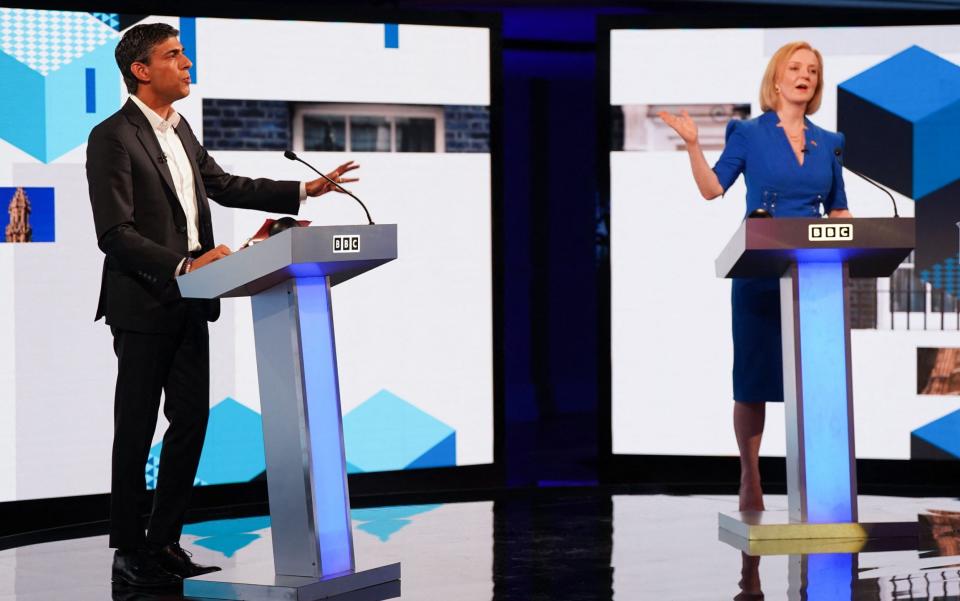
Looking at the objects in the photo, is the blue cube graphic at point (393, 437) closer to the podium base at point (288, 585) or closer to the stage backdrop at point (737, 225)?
the stage backdrop at point (737, 225)

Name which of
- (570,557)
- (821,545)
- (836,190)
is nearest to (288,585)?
(570,557)

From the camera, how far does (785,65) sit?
4426 millimetres

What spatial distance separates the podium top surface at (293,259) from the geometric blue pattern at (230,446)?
1.75m

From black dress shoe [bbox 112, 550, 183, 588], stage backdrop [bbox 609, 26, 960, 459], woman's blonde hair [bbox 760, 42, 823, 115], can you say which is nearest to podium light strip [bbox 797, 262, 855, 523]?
woman's blonde hair [bbox 760, 42, 823, 115]

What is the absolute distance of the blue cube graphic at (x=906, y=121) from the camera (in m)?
5.47

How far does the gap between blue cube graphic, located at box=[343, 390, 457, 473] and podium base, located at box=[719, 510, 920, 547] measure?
5.10 feet

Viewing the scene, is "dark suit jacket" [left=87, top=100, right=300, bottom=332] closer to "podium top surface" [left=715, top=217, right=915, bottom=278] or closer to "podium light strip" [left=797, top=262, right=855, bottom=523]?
"podium top surface" [left=715, top=217, right=915, bottom=278]

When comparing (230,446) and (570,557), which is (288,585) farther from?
(230,446)

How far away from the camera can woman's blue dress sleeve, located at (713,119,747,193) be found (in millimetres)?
4484

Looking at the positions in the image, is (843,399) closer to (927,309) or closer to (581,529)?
(581,529)

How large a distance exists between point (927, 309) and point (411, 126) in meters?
2.36

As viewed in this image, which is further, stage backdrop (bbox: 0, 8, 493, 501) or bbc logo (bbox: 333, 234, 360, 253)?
stage backdrop (bbox: 0, 8, 493, 501)

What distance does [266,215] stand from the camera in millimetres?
5316

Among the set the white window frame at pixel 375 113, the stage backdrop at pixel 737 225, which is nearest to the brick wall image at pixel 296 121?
the white window frame at pixel 375 113
